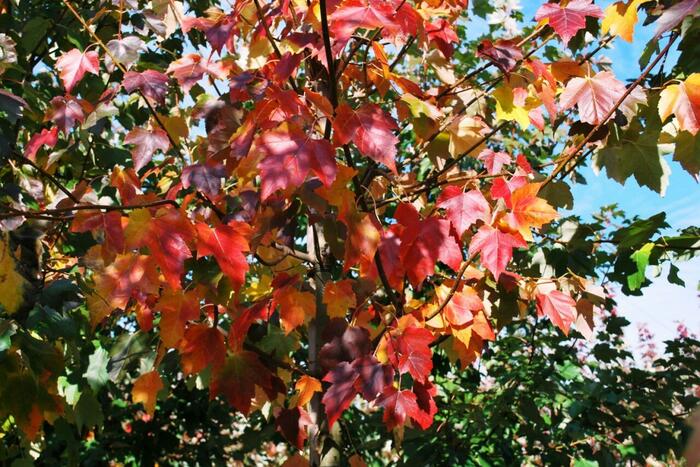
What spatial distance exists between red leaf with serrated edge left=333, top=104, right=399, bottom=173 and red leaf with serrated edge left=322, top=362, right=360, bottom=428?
1.67 ft

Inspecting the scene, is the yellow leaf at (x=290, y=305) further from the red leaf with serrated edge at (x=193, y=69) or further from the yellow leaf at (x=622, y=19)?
the yellow leaf at (x=622, y=19)

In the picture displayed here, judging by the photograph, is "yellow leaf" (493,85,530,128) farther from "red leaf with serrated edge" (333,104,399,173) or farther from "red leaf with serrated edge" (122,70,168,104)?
"red leaf with serrated edge" (122,70,168,104)

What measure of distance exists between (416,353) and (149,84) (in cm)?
97

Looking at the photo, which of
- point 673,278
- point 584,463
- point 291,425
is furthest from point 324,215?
point 584,463

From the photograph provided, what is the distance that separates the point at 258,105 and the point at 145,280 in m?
0.50

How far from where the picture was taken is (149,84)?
5.79 ft

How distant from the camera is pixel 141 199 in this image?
1760 millimetres

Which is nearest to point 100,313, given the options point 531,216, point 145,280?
point 145,280

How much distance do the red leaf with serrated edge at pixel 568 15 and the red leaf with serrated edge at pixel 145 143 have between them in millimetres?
1017

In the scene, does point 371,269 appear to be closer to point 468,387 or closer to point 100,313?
point 100,313

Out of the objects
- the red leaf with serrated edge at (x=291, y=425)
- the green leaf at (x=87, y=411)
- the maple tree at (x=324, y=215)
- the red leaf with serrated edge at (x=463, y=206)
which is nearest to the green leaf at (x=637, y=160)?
the maple tree at (x=324, y=215)

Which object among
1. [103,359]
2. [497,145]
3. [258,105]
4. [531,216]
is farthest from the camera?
[497,145]

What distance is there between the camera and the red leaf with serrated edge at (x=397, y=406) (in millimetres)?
1575

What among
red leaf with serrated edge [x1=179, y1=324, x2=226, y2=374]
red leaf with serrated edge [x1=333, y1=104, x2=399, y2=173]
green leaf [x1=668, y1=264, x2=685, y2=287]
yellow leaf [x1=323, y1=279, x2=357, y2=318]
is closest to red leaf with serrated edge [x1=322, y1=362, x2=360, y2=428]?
yellow leaf [x1=323, y1=279, x2=357, y2=318]
